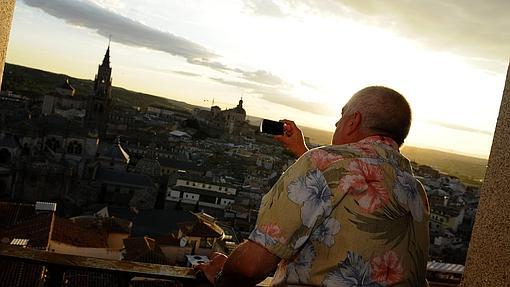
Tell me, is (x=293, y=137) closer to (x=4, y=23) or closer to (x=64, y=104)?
(x=4, y=23)

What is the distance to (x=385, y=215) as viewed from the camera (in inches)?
50.8

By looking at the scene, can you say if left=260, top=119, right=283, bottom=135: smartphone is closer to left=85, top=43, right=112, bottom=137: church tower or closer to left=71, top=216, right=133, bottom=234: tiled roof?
left=71, top=216, right=133, bottom=234: tiled roof

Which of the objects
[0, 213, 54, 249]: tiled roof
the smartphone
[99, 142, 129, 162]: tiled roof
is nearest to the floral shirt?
the smartphone

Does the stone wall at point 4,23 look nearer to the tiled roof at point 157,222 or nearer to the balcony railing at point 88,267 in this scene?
the balcony railing at point 88,267

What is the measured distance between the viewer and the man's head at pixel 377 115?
4.76ft

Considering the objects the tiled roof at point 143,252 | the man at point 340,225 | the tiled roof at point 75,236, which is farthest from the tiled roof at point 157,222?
the man at point 340,225

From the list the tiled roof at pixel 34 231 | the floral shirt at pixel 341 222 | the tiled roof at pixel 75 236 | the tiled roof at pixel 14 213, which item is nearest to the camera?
the floral shirt at pixel 341 222

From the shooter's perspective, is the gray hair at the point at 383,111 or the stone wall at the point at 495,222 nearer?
the gray hair at the point at 383,111

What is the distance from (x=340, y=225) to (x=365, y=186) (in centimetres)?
13

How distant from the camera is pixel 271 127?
6.42 feet

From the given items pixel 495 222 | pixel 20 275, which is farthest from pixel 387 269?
pixel 20 275

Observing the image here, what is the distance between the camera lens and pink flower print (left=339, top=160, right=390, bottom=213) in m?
1.28

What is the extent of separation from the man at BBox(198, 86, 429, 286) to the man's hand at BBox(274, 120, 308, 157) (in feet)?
1.92

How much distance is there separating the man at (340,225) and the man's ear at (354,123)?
11 cm
